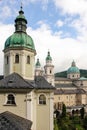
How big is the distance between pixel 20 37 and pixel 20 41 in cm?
72

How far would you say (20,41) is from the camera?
3462 cm

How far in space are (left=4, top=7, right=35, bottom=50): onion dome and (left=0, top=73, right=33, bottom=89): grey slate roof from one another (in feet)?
15.5

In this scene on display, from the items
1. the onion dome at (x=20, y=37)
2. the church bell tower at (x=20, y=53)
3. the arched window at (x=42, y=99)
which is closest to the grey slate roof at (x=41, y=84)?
the church bell tower at (x=20, y=53)

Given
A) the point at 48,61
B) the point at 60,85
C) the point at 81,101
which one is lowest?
the point at 81,101

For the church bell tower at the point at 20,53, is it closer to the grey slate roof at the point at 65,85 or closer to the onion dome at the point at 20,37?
the onion dome at the point at 20,37

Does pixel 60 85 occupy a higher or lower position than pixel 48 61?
lower

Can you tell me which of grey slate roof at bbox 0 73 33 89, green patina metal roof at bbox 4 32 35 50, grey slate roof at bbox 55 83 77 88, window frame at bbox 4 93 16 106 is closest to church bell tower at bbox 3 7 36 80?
green patina metal roof at bbox 4 32 35 50

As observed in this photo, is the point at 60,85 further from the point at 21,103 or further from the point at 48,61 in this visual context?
the point at 21,103

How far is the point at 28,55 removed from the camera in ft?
114

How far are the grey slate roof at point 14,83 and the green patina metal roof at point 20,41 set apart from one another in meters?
4.69

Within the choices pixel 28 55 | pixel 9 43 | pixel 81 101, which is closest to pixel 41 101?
pixel 28 55

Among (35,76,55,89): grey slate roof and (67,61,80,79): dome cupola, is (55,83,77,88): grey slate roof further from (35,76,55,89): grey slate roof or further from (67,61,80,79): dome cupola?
(35,76,55,89): grey slate roof

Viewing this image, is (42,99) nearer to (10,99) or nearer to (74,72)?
(10,99)

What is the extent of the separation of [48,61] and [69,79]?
3023 centimetres
